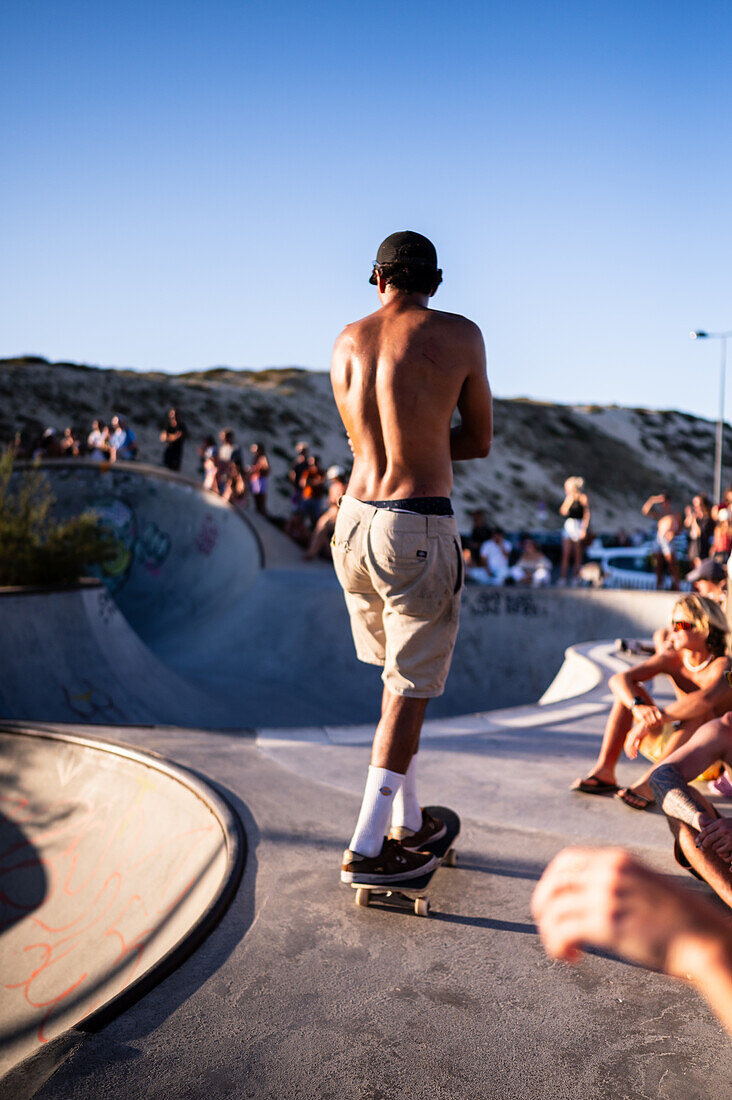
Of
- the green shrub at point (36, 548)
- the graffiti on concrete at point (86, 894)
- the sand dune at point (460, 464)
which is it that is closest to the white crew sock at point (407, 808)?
the graffiti on concrete at point (86, 894)

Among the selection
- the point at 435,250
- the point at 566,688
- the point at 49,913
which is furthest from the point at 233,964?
the point at 566,688

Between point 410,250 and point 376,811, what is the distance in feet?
5.75

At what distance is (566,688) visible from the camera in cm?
680

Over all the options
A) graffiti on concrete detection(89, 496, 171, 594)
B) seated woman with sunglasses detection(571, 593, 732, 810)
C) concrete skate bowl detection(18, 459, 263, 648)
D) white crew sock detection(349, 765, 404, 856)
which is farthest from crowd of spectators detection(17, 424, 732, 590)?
white crew sock detection(349, 765, 404, 856)

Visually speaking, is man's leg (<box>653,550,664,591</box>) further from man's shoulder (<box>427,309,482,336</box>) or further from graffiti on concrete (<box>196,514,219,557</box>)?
man's shoulder (<box>427,309,482,336</box>)

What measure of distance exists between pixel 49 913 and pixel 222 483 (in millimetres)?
13096

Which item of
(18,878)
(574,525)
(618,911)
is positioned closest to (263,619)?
(574,525)

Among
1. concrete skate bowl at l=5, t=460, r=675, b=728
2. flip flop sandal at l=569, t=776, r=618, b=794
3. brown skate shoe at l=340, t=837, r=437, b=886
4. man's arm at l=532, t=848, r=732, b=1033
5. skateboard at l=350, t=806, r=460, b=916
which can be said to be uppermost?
man's arm at l=532, t=848, r=732, b=1033

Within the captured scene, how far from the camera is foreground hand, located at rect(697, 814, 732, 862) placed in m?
2.08

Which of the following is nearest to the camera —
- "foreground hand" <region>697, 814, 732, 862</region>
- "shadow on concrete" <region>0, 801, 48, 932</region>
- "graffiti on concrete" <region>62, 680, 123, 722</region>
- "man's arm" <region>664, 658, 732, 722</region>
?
"foreground hand" <region>697, 814, 732, 862</region>

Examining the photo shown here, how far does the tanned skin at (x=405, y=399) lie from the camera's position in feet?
7.70

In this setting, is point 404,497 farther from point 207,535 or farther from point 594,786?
point 207,535

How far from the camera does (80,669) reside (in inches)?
266

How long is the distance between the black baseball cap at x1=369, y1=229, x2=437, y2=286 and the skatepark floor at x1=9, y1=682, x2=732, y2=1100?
2014 millimetres
